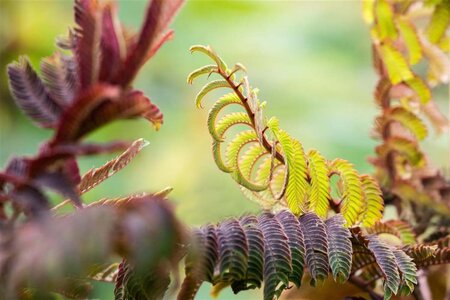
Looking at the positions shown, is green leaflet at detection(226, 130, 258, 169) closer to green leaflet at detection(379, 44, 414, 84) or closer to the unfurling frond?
the unfurling frond

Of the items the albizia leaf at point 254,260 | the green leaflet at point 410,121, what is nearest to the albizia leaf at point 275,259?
the albizia leaf at point 254,260

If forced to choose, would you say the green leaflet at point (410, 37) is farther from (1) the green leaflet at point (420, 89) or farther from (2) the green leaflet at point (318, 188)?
(2) the green leaflet at point (318, 188)

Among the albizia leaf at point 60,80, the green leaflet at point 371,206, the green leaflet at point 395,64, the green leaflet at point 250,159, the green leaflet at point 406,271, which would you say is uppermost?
the green leaflet at point 395,64

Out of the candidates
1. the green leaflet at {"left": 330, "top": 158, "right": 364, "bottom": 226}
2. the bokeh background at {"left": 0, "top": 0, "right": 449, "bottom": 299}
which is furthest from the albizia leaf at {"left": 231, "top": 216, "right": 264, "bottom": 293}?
the bokeh background at {"left": 0, "top": 0, "right": 449, "bottom": 299}

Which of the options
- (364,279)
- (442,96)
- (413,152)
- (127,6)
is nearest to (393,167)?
(413,152)

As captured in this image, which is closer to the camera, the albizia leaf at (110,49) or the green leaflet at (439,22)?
the albizia leaf at (110,49)

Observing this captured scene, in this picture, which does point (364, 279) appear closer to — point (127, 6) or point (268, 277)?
point (268, 277)
